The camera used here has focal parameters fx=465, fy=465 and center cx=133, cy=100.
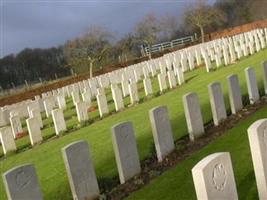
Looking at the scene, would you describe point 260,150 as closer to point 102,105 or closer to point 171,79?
point 102,105

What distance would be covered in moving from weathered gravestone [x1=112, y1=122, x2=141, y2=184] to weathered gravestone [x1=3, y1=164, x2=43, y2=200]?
66.3 inches

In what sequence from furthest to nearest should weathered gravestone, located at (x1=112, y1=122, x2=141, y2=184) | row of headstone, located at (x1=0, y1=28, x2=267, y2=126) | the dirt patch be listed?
row of headstone, located at (x1=0, y1=28, x2=267, y2=126) → weathered gravestone, located at (x1=112, y1=122, x2=141, y2=184) → the dirt patch

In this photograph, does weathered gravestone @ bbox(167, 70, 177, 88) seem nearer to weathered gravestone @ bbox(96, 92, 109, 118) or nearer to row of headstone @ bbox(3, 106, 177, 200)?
weathered gravestone @ bbox(96, 92, 109, 118)

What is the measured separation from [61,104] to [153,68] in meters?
8.96

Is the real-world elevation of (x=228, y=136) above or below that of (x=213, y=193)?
below

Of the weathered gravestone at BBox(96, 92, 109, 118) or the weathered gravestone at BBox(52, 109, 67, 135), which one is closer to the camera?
the weathered gravestone at BBox(52, 109, 67, 135)

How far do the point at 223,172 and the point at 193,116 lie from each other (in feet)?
15.4

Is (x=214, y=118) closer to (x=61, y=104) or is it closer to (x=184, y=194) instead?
(x=184, y=194)

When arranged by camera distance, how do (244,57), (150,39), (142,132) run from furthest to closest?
(150,39), (244,57), (142,132)

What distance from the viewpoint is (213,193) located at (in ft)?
14.1

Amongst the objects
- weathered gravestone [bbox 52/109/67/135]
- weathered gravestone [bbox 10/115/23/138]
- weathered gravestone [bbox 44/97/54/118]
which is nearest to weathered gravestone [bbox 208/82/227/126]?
weathered gravestone [bbox 52/109/67/135]

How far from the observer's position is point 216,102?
9.82 m

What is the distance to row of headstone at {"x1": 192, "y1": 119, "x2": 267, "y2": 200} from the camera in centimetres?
416

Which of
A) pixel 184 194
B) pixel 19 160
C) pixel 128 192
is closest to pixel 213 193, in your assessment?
pixel 184 194
